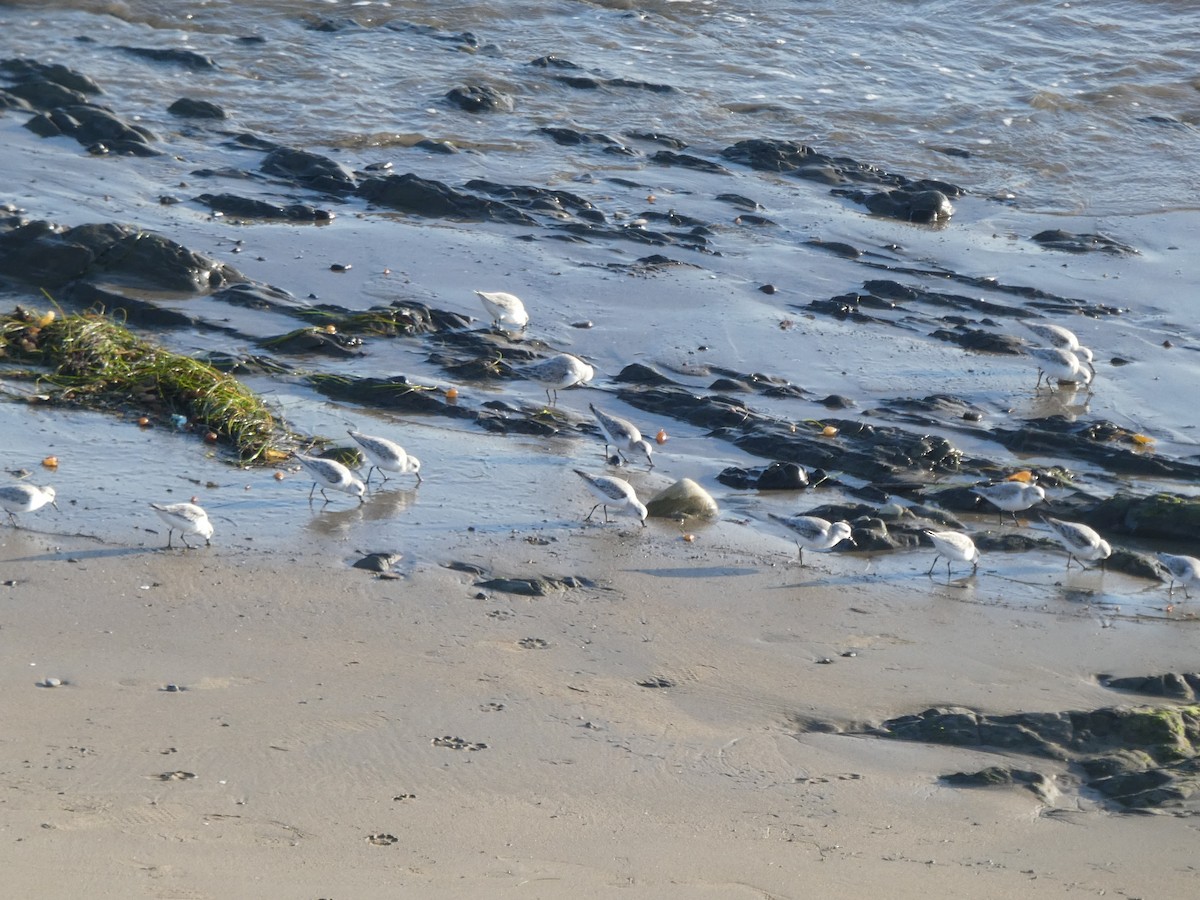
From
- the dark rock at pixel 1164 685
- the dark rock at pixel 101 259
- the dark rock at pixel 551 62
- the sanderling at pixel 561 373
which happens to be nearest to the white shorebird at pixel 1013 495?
the dark rock at pixel 1164 685

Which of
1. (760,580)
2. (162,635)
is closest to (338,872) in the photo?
(162,635)

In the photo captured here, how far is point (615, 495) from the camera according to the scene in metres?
8.26

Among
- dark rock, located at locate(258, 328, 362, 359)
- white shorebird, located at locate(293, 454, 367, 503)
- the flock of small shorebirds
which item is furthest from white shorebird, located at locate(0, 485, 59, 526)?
dark rock, located at locate(258, 328, 362, 359)

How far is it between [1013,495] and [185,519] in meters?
4.79

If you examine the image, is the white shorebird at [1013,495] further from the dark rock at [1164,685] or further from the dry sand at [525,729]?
the dark rock at [1164,685]

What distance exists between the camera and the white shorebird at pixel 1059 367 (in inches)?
442

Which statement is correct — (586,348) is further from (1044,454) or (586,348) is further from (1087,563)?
(1087,563)

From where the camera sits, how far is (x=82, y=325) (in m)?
9.66

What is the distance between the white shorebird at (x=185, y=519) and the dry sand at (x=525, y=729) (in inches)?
7.5

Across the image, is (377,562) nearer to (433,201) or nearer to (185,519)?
(185,519)

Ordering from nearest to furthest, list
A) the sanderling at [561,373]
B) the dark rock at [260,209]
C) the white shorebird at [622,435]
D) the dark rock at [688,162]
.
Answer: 1. the white shorebird at [622,435]
2. the sanderling at [561,373]
3. the dark rock at [260,209]
4. the dark rock at [688,162]

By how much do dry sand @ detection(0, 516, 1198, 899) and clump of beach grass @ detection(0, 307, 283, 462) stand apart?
1695mm

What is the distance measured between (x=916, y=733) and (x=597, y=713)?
1317mm

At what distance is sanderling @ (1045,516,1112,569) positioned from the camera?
8094 millimetres
